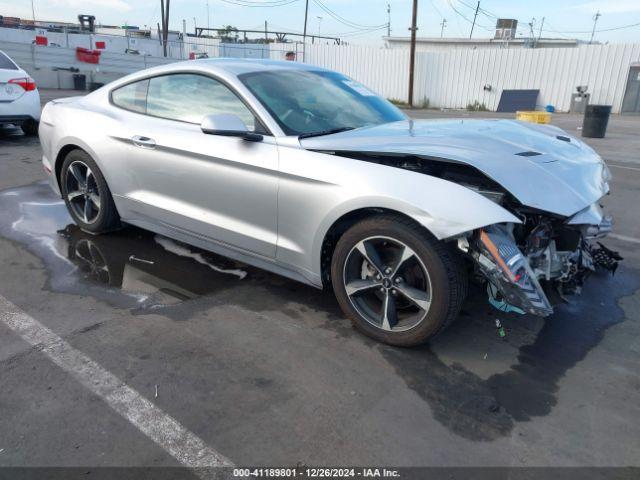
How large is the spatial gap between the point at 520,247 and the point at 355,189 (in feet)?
3.32

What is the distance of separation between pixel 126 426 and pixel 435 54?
88.0 feet

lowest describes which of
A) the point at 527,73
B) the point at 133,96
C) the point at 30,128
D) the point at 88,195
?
the point at 30,128

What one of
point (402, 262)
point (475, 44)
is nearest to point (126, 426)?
point (402, 262)

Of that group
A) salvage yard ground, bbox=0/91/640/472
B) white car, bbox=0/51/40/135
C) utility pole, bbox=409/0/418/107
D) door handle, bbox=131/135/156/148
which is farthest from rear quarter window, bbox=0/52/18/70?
utility pole, bbox=409/0/418/107

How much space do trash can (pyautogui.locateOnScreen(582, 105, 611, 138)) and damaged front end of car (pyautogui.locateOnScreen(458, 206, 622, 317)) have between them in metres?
11.4

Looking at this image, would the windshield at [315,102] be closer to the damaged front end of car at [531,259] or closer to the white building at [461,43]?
the damaged front end of car at [531,259]

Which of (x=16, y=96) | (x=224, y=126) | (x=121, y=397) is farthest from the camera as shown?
(x=16, y=96)

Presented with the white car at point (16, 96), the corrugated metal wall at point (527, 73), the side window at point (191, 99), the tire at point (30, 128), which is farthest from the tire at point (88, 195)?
the corrugated metal wall at point (527, 73)

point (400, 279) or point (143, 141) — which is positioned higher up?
point (143, 141)

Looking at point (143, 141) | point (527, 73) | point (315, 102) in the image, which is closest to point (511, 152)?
point (315, 102)

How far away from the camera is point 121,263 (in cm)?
424

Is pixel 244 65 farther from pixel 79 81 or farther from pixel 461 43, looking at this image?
pixel 461 43

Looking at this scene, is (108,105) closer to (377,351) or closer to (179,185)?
(179,185)

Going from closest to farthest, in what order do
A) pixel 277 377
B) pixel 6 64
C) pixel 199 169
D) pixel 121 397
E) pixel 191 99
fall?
1. pixel 121 397
2. pixel 277 377
3. pixel 199 169
4. pixel 191 99
5. pixel 6 64
